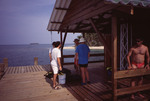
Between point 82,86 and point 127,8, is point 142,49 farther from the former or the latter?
point 82,86

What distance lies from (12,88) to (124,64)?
20.7ft

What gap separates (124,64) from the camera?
23.8ft

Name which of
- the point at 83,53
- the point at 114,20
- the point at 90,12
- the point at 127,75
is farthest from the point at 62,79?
the point at 114,20

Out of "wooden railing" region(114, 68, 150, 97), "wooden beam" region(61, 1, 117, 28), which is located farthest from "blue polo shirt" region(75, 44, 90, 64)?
"wooden railing" region(114, 68, 150, 97)

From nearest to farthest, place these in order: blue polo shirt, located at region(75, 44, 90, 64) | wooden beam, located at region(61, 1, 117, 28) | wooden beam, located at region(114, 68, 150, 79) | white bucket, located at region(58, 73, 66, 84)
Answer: wooden beam, located at region(114, 68, 150, 79) < wooden beam, located at region(61, 1, 117, 28) < blue polo shirt, located at region(75, 44, 90, 64) < white bucket, located at region(58, 73, 66, 84)

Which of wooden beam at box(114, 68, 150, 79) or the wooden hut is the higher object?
the wooden hut

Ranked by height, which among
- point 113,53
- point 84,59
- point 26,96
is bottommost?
point 26,96

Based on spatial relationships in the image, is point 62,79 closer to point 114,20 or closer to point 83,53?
point 83,53

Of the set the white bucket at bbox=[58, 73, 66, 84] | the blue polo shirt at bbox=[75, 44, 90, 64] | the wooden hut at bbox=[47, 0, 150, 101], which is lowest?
the white bucket at bbox=[58, 73, 66, 84]

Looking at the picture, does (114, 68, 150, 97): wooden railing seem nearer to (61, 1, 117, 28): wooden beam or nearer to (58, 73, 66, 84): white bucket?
(61, 1, 117, 28): wooden beam

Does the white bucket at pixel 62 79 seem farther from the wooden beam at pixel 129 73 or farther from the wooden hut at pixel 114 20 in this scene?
the wooden beam at pixel 129 73

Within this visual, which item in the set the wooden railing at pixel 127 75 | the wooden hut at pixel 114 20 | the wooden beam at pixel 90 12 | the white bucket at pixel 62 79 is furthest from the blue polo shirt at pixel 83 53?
the wooden railing at pixel 127 75

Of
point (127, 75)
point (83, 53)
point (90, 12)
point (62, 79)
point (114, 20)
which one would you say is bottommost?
point (62, 79)

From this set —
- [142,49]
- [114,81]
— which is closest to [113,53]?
[114,81]
